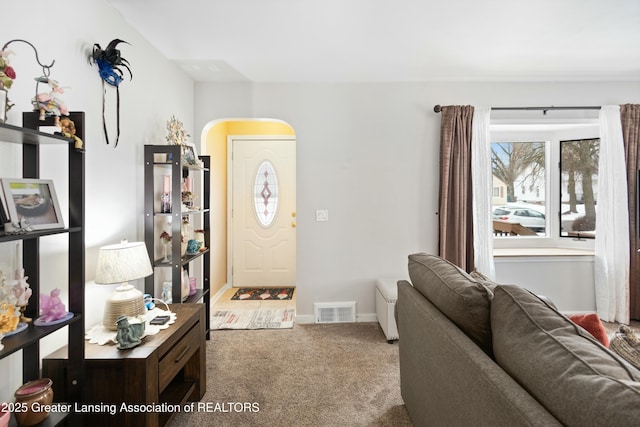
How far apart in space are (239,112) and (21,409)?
278 cm

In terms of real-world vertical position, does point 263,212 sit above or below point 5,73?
below

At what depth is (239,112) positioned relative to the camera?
3359mm

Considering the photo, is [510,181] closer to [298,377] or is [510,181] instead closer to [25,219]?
[298,377]

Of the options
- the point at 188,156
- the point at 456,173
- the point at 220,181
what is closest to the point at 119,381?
the point at 188,156

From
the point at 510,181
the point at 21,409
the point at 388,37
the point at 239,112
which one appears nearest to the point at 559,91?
the point at 510,181

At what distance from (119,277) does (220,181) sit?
2.76 meters

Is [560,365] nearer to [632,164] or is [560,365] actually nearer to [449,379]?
[449,379]

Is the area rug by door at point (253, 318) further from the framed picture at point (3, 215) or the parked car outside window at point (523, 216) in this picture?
the parked car outside window at point (523, 216)

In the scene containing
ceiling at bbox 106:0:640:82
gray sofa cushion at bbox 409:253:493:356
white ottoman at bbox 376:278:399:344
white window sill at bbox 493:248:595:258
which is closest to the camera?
gray sofa cushion at bbox 409:253:493:356

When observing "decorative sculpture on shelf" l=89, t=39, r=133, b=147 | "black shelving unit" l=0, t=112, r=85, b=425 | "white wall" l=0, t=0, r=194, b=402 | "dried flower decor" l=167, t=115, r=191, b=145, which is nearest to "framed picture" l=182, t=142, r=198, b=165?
"dried flower decor" l=167, t=115, r=191, b=145

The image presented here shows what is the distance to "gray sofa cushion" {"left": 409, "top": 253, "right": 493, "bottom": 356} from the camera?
1.23 meters

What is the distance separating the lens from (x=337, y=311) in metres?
3.40

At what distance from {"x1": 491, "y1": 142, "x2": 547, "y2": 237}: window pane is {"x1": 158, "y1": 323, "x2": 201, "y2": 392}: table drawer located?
343cm

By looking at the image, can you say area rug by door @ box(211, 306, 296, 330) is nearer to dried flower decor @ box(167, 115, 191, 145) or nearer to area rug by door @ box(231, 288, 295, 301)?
area rug by door @ box(231, 288, 295, 301)
